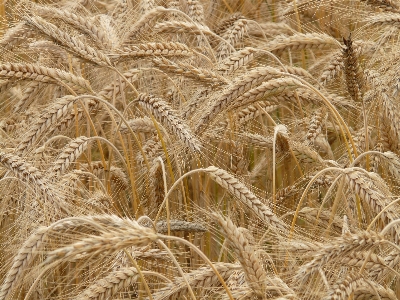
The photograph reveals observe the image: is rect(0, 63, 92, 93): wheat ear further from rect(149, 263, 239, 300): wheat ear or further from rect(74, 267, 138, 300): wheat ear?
rect(149, 263, 239, 300): wheat ear

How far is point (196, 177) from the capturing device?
3.44 metres

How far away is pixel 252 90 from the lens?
2695 millimetres

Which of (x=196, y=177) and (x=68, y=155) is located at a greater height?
(x=68, y=155)

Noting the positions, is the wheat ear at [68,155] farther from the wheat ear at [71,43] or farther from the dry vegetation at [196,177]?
the wheat ear at [71,43]

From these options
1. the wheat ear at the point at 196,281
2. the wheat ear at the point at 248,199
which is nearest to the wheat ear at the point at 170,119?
the wheat ear at the point at 248,199

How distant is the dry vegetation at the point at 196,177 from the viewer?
210 cm

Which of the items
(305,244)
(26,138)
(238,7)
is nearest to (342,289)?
(305,244)

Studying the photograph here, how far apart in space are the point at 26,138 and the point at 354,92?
1.30m

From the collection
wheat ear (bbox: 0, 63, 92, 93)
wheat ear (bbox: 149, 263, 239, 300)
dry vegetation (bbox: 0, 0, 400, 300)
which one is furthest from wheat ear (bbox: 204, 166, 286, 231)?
wheat ear (bbox: 0, 63, 92, 93)

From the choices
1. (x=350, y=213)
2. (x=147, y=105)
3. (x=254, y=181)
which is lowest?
(x=254, y=181)

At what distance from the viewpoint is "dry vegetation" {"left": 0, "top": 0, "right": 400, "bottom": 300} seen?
2.10 meters

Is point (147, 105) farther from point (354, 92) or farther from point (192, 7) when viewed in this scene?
point (192, 7)

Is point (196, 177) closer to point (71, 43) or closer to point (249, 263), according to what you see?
point (71, 43)

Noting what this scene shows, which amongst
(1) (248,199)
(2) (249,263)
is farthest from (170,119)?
(2) (249,263)
